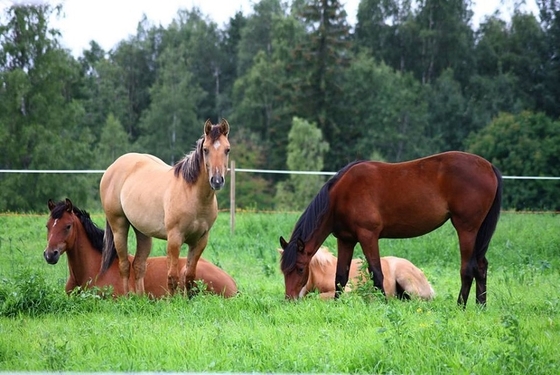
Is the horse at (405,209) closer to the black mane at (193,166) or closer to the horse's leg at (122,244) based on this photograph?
A: the black mane at (193,166)

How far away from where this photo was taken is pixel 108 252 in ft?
26.4

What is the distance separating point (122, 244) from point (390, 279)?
3.06 metres

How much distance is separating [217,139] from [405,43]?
43.3 meters

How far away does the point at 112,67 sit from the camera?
49.2m

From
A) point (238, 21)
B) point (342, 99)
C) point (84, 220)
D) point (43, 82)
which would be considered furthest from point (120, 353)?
point (238, 21)

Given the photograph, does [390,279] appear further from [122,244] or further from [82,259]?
[82,259]

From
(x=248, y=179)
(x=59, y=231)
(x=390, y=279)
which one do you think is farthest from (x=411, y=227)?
(x=248, y=179)

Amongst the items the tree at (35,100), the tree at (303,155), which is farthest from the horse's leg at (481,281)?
the tree at (303,155)

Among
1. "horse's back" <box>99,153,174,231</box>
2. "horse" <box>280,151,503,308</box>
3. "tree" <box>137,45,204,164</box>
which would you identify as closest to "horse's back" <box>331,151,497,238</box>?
Answer: "horse" <box>280,151,503,308</box>

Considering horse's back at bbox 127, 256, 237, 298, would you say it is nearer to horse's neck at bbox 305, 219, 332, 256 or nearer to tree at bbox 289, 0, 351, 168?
horse's neck at bbox 305, 219, 332, 256

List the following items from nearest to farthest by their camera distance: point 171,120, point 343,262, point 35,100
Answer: point 343,262
point 35,100
point 171,120

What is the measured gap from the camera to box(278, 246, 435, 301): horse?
8227 mm

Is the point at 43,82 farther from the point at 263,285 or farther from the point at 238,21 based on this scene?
the point at 263,285

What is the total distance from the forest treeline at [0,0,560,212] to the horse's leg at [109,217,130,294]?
89.2 ft
